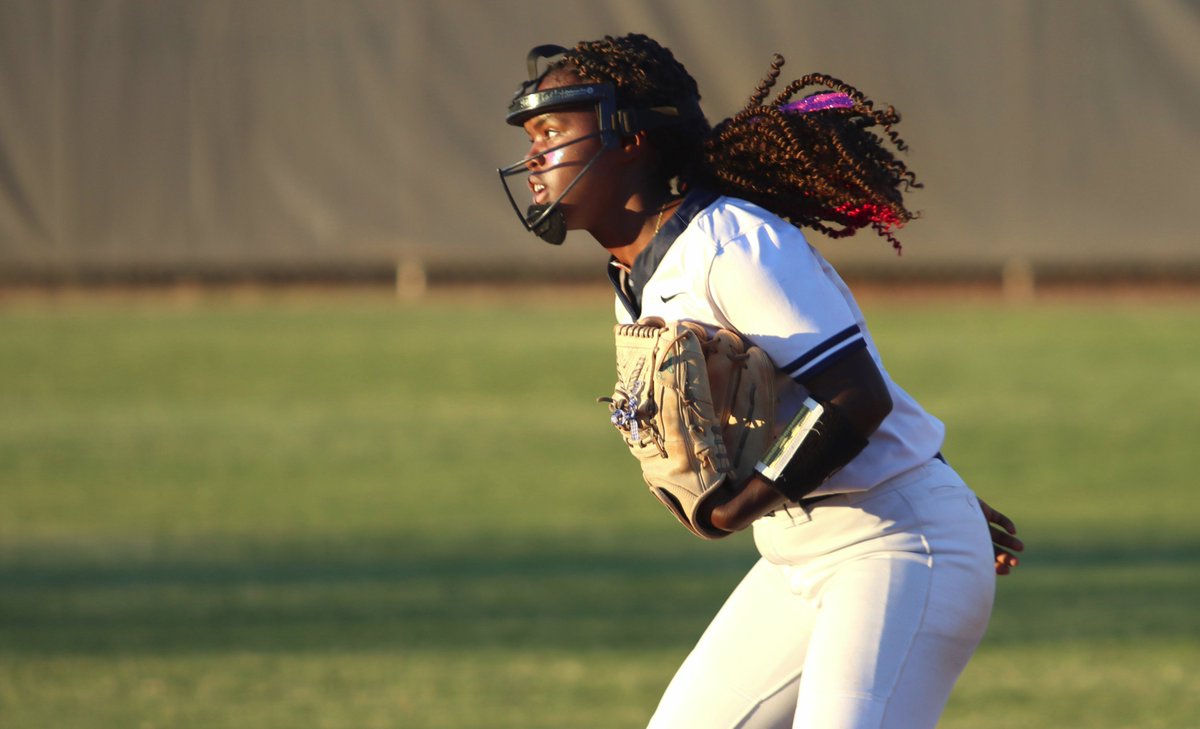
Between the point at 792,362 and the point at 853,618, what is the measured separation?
41cm

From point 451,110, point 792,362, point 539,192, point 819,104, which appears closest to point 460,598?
point 539,192

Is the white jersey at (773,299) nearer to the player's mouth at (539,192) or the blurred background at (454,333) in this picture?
the player's mouth at (539,192)

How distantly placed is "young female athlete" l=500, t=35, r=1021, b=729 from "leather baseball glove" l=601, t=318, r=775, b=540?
0.04 m

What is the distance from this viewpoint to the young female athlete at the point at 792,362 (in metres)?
2.73

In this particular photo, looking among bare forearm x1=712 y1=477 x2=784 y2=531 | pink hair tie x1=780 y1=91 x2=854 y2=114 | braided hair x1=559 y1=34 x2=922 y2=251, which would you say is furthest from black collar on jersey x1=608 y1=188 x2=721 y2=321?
bare forearm x1=712 y1=477 x2=784 y2=531

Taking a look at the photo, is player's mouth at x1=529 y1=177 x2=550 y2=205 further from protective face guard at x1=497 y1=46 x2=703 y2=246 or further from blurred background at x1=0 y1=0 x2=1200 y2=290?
blurred background at x1=0 y1=0 x2=1200 y2=290

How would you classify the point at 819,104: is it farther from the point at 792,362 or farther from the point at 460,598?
the point at 460,598

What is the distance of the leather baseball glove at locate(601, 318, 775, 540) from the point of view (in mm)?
2773

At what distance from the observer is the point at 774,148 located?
2992 mm

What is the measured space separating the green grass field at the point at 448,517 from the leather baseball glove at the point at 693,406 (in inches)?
91.7

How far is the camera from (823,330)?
271 cm

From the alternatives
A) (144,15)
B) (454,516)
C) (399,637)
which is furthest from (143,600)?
(144,15)

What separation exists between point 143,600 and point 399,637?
3.92ft

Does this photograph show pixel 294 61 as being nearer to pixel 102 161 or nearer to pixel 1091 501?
pixel 102 161
